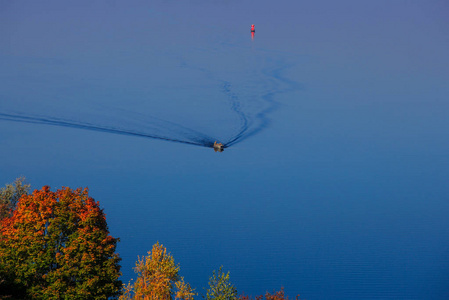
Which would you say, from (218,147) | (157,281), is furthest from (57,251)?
(218,147)

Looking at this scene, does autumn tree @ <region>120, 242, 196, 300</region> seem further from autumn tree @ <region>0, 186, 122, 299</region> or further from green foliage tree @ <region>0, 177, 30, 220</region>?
green foliage tree @ <region>0, 177, 30, 220</region>

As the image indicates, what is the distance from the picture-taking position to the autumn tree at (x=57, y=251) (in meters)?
36.1

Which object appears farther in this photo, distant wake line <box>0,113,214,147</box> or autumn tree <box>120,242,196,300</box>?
distant wake line <box>0,113,214,147</box>

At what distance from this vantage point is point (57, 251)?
37000 mm

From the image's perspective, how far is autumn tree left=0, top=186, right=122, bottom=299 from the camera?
36062 mm

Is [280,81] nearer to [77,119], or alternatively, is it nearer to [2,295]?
[77,119]

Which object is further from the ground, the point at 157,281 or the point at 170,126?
the point at 170,126

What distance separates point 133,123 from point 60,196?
1255 inches

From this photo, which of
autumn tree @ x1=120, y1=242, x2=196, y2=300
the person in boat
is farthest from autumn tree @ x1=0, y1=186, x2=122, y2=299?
the person in boat

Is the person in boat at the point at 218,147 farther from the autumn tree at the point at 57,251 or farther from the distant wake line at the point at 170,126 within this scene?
the autumn tree at the point at 57,251

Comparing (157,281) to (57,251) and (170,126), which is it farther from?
(170,126)

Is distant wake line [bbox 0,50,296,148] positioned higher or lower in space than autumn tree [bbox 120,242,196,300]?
higher

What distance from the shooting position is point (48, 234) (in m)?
36.9

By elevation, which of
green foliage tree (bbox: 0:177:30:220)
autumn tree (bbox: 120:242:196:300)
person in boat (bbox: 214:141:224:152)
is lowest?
autumn tree (bbox: 120:242:196:300)
